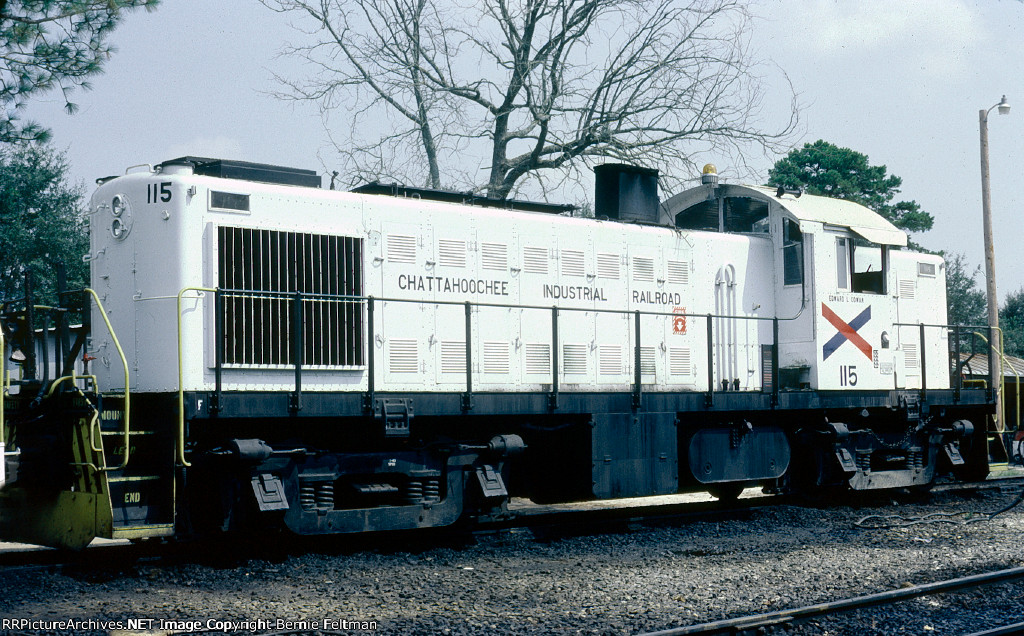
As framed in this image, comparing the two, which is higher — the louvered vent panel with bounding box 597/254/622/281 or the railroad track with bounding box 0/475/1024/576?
the louvered vent panel with bounding box 597/254/622/281

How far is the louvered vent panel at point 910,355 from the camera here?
41.4ft

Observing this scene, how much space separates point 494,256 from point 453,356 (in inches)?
44.9

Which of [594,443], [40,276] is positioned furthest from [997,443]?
[40,276]

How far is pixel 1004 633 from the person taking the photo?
5.97m

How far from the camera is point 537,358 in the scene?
33.2 ft

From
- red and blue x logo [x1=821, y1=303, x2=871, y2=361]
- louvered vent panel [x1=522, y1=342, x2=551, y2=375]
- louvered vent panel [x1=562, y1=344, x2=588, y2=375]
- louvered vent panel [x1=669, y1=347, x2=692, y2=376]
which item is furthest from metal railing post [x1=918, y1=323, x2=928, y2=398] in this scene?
louvered vent panel [x1=522, y1=342, x2=551, y2=375]

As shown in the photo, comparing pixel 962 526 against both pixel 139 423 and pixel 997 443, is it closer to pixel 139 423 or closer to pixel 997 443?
pixel 997 443

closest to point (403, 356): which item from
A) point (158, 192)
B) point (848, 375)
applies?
point (158, 192)

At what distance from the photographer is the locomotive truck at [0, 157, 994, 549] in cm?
786

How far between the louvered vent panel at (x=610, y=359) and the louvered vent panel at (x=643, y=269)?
2.76 feet

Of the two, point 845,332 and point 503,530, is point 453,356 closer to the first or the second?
point 503,530

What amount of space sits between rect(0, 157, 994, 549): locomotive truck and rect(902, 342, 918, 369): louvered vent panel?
0.07m

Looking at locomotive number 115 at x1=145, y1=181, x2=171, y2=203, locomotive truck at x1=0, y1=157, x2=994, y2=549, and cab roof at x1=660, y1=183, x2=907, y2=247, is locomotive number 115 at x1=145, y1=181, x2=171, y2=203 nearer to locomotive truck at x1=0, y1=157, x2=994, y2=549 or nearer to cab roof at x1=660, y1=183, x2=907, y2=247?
locomotive truck at x1=0, y1=157, x2=994, y2=549

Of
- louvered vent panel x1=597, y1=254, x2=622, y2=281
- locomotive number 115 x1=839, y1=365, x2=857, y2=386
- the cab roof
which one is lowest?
locomotive number 115 x1=839, y1=365, x2=857, y2=386
